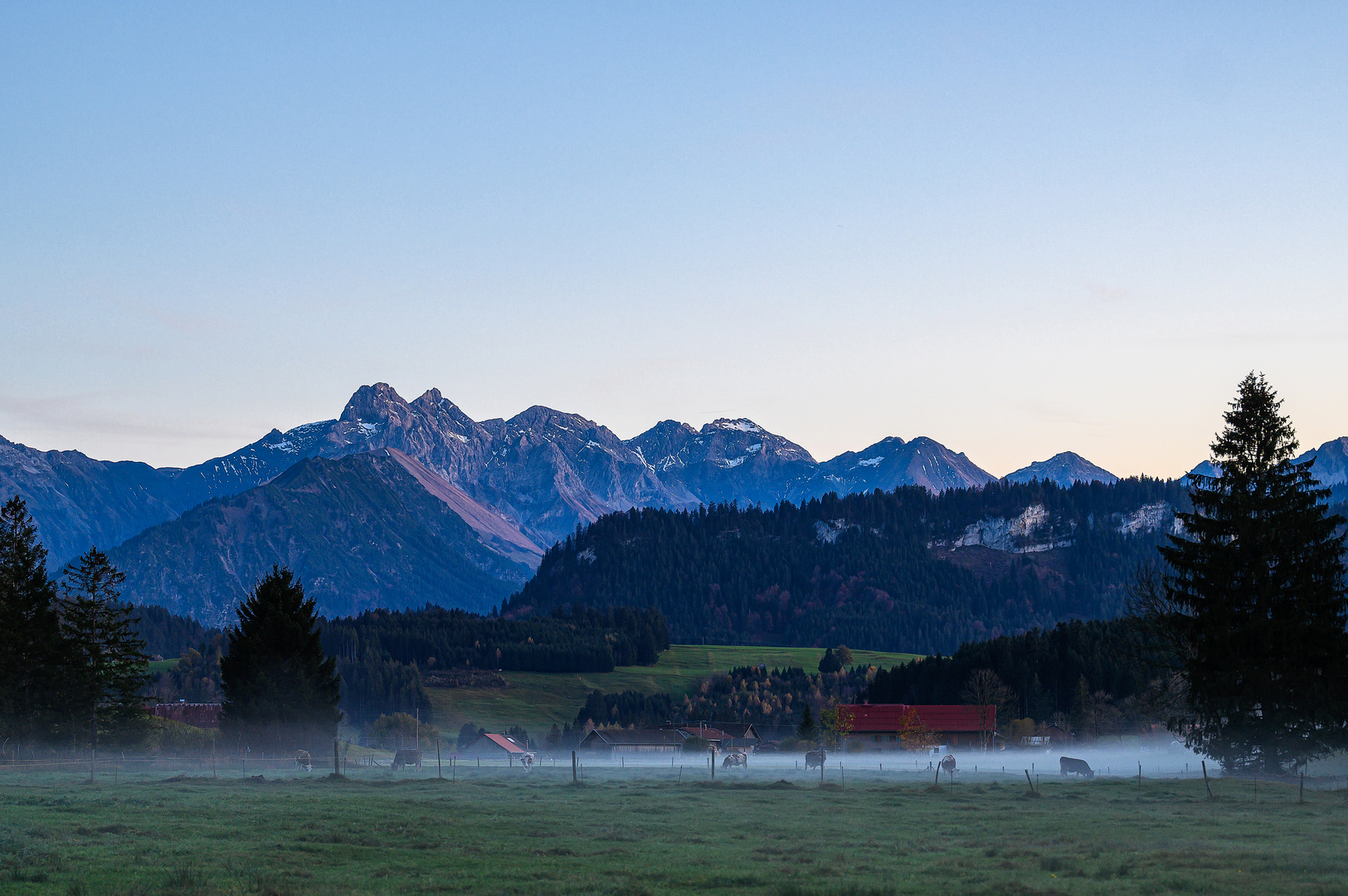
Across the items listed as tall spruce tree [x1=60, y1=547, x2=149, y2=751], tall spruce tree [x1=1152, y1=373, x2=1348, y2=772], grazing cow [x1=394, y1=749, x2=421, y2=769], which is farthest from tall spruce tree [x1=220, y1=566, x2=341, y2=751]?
tall spruce tree [x1=1152, y1=373, x2=1348, y2=772]

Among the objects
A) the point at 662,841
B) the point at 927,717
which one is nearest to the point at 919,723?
the point at 927,717

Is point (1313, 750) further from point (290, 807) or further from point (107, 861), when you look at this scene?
point (107, 861)

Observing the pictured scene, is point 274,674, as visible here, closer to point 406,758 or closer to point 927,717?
point 406,758

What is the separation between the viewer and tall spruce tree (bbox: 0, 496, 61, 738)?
83.6 m

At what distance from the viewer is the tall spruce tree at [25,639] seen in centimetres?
8362

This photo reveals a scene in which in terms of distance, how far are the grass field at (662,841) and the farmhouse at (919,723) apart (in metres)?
122

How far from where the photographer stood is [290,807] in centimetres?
4775

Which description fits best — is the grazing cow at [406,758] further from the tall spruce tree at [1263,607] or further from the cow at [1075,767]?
the tall spruce tree at [1263,607]

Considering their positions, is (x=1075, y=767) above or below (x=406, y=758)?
above

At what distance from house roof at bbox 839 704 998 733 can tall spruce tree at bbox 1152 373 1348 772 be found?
12293 centimetres

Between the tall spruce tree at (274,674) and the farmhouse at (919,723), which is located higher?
the tall spruce tree at (274,674)

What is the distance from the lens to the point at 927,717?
18938 centimetres

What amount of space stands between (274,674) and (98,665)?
12.0 m

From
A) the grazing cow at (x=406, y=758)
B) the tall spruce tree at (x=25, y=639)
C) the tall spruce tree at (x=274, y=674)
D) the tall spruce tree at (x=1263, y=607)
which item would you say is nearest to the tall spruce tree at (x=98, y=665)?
the tall spruce tree at (x=25, y=639)
